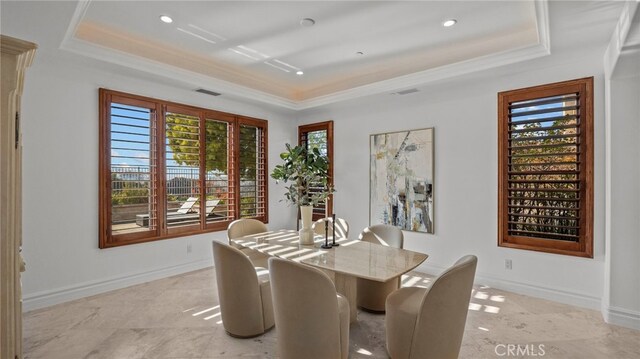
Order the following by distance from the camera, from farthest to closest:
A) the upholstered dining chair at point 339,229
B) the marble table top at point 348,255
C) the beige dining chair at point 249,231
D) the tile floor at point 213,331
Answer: the upholstered dining chair at point 339,229 < the beige dining chair at point 249,231 < the tile floor at point 213,331 < the marble table top at point 348,255

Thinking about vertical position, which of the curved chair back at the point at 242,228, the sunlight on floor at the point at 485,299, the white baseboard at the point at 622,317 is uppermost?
the curved chair back at the point at 242,228

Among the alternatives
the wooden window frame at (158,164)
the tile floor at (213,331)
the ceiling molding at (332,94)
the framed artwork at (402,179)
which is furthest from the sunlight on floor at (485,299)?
the wooden window frame at (158,164)

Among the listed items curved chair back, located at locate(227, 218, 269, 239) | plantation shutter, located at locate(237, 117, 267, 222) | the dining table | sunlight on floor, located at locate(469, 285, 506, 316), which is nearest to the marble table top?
the dining table

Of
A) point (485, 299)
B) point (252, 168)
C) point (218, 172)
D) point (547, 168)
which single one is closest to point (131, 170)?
point (218, 172)

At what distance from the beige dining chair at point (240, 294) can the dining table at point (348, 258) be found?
1.15 ft

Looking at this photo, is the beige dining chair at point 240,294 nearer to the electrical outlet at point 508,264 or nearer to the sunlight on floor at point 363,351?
the sunlight on floor at point 363,351

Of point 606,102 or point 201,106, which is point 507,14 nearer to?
point 606,102

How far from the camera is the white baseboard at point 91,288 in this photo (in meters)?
3.22

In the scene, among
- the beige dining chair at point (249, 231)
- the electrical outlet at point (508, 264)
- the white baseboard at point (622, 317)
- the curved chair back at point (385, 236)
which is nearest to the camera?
the white baseboard at point (622, 317)

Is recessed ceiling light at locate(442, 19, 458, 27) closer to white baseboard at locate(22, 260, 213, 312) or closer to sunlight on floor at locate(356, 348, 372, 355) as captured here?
sunlight on floor at locate(356, 348, 372, 355)

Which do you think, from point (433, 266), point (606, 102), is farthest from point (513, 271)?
point (606, 102)

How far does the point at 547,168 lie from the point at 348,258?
2535 mm

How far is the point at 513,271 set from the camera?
3764 millimetres

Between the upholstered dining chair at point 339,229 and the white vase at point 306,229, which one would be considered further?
the upholstered dining chair at point 339,229
